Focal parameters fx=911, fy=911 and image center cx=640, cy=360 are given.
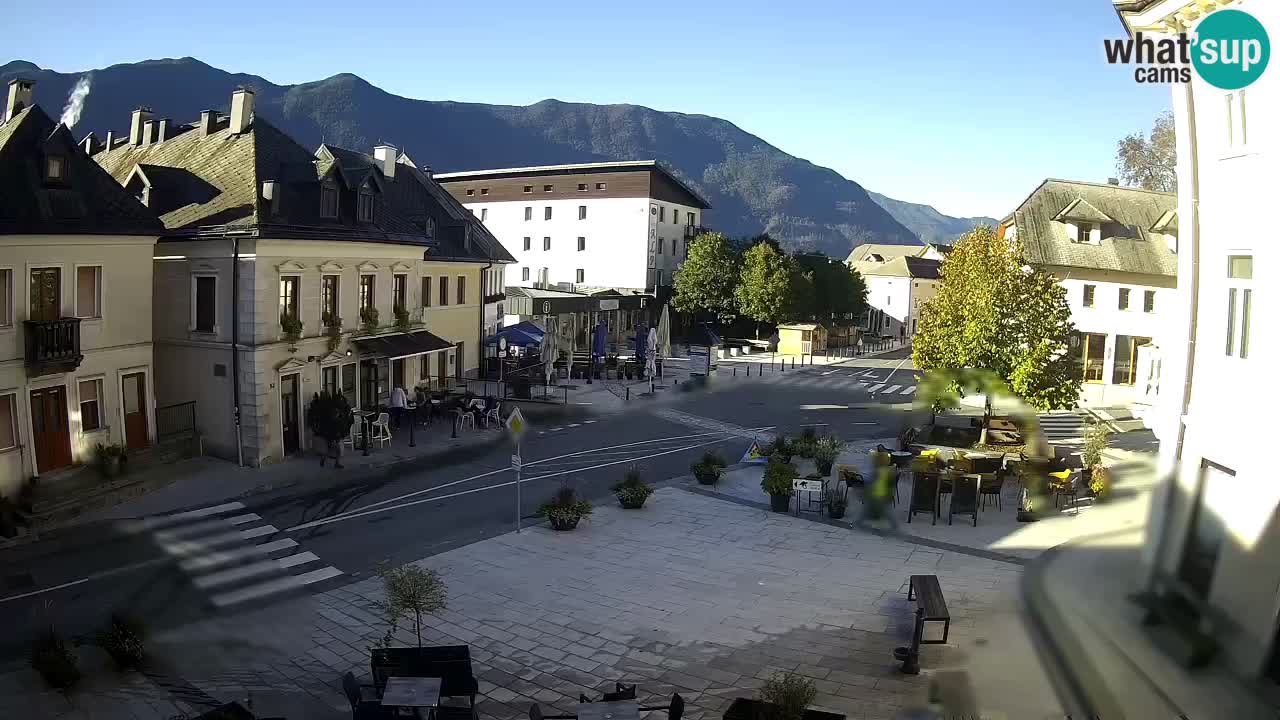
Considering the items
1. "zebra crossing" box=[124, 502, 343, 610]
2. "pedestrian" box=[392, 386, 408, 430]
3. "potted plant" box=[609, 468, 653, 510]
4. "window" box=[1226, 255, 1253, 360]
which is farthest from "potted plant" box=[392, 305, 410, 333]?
"window" box=[1226, 255, 1253, 360]

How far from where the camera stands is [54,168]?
20625mm

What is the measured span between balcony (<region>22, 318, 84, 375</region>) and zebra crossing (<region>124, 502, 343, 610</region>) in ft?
13.8

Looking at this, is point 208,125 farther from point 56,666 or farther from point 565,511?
point 56,666

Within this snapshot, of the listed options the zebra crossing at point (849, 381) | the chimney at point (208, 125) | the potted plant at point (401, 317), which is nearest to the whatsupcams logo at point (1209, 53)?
the potted plant at point (401, 317)

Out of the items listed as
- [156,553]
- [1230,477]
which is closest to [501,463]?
[156,553]

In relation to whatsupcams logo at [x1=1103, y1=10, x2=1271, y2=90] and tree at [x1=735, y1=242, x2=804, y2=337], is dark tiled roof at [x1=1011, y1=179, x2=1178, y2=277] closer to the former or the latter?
tree at [x1=735, y1=242, x2=804, y2=337]

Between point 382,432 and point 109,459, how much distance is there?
7.56 meters

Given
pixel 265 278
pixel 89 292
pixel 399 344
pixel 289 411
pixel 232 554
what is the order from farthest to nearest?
pixel 399 344
pixel 289 411
pixel 265 278
pixel 89 292
pixel 232 554

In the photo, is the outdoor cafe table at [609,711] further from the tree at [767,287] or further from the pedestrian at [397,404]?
the tree at [767,287]

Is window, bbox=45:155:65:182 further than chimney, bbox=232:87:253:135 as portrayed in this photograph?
No

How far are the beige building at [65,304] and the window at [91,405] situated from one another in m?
0.02

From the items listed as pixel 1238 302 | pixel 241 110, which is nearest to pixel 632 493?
pixel 1238 302

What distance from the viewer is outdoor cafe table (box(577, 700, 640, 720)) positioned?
877 centimetres

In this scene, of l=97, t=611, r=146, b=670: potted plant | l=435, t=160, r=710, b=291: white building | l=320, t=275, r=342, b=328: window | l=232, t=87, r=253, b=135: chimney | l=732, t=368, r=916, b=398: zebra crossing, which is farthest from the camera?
l=435, t=160, r=710, b=291: white building
